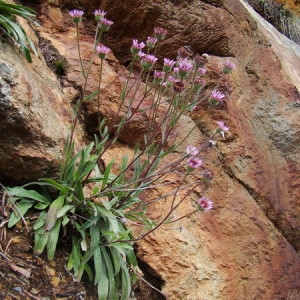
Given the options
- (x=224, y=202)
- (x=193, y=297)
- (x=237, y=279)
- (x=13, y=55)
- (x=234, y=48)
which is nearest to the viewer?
(x=13, y=55)

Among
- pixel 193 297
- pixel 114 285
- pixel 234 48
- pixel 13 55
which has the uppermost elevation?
pixel 234 48

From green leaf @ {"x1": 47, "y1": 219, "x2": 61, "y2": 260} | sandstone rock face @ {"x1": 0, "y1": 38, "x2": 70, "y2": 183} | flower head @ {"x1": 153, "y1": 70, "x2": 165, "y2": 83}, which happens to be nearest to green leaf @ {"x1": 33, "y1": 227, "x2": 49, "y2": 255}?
green leaf @ {"x1": 47, "y1": 219, "x2": 61, "y2": 260}

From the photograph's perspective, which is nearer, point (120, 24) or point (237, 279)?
point (237, 279)

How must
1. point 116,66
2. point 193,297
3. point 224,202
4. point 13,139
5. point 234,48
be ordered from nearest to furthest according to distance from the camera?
point 13,139 < point 193,297 < point 224,202 < point 116,66 < point 234,48

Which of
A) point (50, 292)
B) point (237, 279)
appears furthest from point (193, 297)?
point (50, 292)

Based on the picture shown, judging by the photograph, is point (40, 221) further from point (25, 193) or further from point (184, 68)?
point (184, 68)

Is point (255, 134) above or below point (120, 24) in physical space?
below

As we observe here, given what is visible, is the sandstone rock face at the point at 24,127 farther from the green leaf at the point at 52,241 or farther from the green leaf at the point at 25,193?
the green leaf at the point at 52,241

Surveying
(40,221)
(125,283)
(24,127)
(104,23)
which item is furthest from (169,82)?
(125,283)

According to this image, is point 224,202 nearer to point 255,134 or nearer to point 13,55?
point 255,134

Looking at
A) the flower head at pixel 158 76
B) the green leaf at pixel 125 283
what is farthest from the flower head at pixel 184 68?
the green leaf at pixel 125 283
